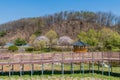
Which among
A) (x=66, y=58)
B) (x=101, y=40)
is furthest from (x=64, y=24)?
(x=66, y=58)

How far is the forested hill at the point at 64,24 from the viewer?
14488 cm

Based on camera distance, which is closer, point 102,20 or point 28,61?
point 28,61

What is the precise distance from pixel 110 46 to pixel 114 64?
2070 centimetres

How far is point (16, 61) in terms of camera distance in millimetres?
39469

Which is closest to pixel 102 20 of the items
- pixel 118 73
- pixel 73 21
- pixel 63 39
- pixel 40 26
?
pixel 73 21

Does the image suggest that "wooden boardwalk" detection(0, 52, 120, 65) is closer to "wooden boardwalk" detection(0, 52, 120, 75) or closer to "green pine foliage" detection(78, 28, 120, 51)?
"wooden boardwalk" detection(0, 52, 120, 75)

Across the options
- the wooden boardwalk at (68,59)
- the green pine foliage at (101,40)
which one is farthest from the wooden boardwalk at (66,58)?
the green pine foliage at (101,40)

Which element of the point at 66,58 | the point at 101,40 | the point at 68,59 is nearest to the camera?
the point at 68,59

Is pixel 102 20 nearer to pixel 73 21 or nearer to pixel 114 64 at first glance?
pixel 73 21

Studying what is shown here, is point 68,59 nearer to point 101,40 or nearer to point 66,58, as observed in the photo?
point 66,58

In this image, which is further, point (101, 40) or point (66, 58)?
point (101, 40)

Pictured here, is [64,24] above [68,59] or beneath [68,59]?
above

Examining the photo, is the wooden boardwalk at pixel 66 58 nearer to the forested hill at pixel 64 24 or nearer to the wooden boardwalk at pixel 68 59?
the wooden boardwalk at pixel 68 59

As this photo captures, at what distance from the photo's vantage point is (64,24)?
154 meters
